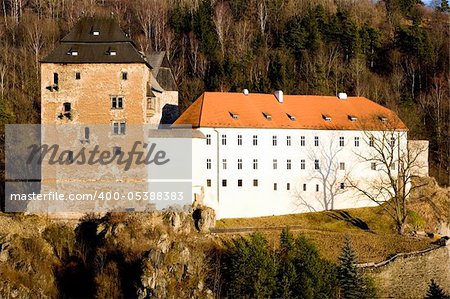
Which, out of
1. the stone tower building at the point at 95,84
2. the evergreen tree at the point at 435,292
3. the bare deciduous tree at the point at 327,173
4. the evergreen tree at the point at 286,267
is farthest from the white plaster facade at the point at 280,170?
the evergreen tree at the point at 435,292

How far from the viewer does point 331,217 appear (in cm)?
3778

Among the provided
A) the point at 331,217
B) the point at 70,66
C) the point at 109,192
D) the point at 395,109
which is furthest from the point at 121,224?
the point at 395,109

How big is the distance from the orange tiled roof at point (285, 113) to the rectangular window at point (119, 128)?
356 cm

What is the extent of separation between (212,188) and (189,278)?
22.7 ft

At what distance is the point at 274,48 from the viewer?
204ft

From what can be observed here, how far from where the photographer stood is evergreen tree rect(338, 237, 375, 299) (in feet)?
97.0

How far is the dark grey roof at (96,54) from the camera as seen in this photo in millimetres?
35625

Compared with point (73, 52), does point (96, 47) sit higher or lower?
higher

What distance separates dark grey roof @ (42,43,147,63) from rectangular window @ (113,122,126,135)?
129 inches

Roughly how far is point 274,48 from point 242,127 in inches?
1031

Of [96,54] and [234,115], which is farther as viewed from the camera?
[234,115]

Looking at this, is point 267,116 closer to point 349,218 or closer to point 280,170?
point 280,170

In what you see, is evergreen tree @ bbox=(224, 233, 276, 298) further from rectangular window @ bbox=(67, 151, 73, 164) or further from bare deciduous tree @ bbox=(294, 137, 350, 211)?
rectangular window @ bbox=(67, 151, 73, 164)

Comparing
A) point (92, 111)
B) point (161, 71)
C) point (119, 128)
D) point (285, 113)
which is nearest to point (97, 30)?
point (92, 111)
